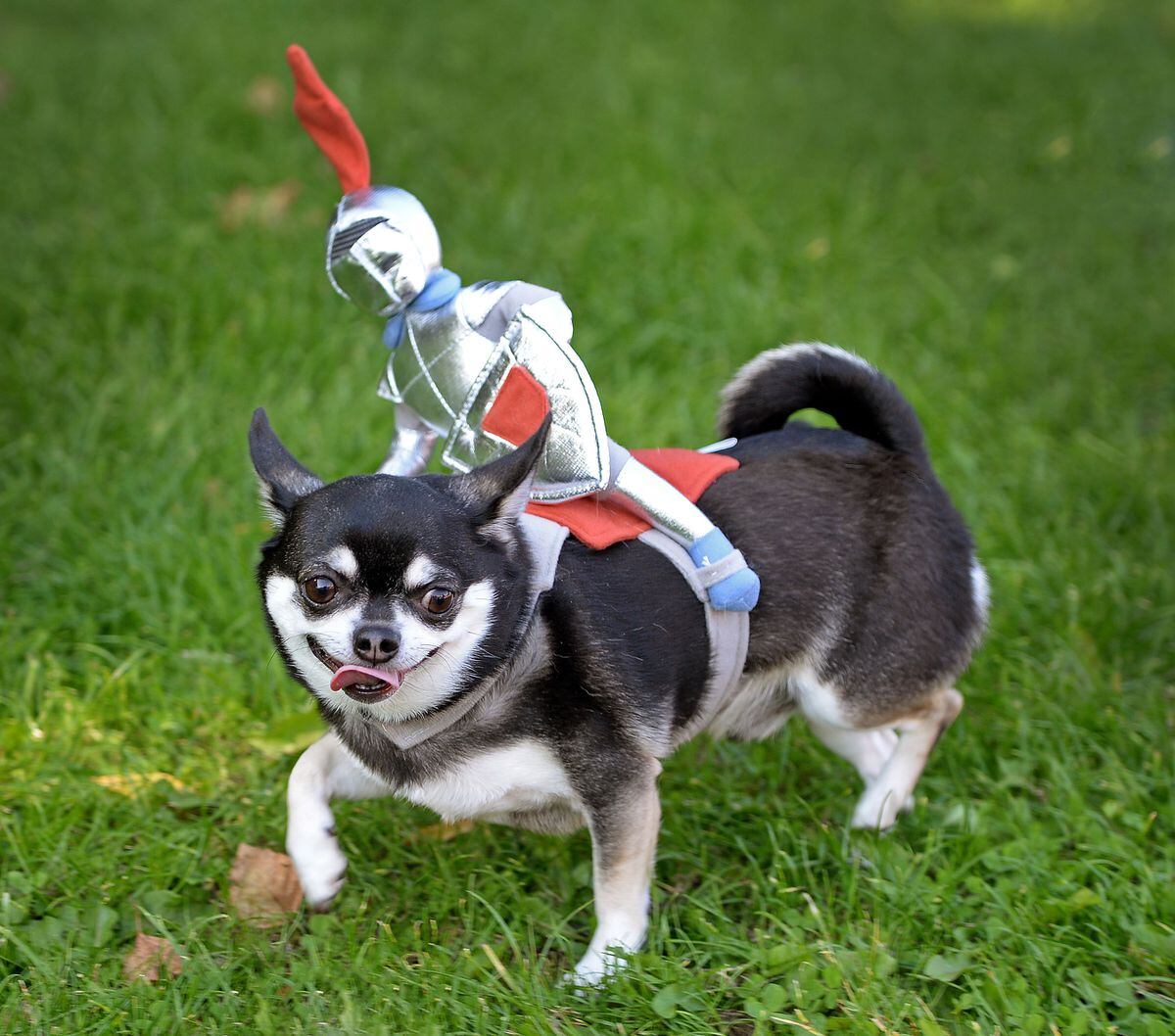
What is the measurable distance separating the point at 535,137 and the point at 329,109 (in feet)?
12.7

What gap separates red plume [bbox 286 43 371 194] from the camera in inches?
98.3

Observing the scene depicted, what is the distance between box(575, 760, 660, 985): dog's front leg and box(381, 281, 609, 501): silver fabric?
1.92 ft

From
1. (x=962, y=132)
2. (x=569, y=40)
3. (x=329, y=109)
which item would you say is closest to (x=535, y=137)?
(x=569, y=40)

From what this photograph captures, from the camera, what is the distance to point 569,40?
7.55 meters

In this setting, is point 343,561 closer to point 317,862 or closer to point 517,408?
point 517,408

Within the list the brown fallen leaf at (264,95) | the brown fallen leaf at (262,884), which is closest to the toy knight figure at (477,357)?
the brown fallen leaf at (262,884)

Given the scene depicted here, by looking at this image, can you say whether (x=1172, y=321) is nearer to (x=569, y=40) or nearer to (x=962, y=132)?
(x=962, y=132)

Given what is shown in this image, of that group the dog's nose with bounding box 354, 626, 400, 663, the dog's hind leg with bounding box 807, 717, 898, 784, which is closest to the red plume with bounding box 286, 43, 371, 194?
the dog's nose with bounding box 354, 626, 400, 663

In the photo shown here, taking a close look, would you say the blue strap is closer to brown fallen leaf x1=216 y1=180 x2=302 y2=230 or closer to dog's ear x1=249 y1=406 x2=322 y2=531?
dog's ear x1=249 y1=406 x2=322 y2=531

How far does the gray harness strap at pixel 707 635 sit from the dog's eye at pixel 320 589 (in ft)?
1.06

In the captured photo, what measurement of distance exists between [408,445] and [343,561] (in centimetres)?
51

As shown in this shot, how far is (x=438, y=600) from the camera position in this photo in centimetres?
228

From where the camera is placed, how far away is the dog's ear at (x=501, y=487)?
230 cm

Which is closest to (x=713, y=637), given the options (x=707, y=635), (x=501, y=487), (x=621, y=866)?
(x=707, y=635)
